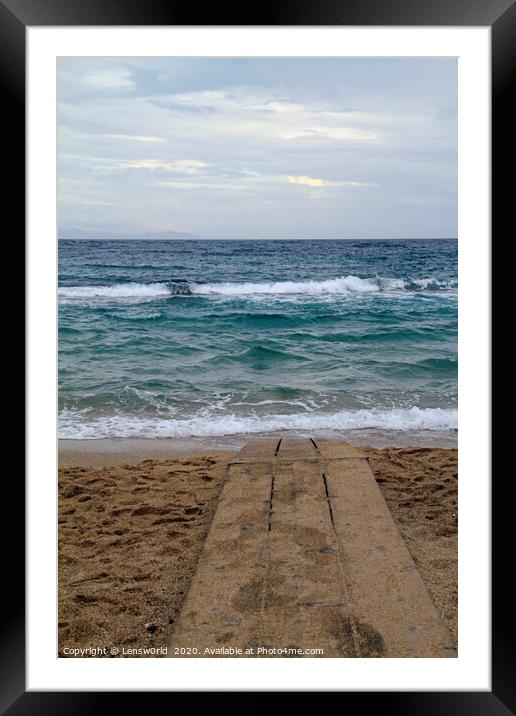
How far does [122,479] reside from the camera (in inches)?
106

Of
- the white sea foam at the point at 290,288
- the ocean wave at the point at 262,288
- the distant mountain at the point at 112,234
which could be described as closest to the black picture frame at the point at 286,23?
the ocean wave at the point at 262,288

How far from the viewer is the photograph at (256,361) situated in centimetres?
154

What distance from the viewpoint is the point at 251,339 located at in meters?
7.20

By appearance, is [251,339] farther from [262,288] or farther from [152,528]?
[152,528]

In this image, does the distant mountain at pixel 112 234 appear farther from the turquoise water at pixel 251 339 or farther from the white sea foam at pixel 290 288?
the white sea foam at pixel 290 288

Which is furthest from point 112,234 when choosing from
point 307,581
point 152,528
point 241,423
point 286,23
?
point 286,23

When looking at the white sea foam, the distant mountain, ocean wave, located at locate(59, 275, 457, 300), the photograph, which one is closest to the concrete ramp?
the photograph

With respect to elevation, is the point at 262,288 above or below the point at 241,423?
above

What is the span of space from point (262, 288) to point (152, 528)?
866 centimetres

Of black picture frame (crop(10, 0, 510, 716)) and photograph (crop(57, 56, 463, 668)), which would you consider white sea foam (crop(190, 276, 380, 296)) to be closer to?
photograph (crop(57, 56, 463, 668))

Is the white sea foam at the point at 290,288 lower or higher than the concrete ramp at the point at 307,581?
higher
